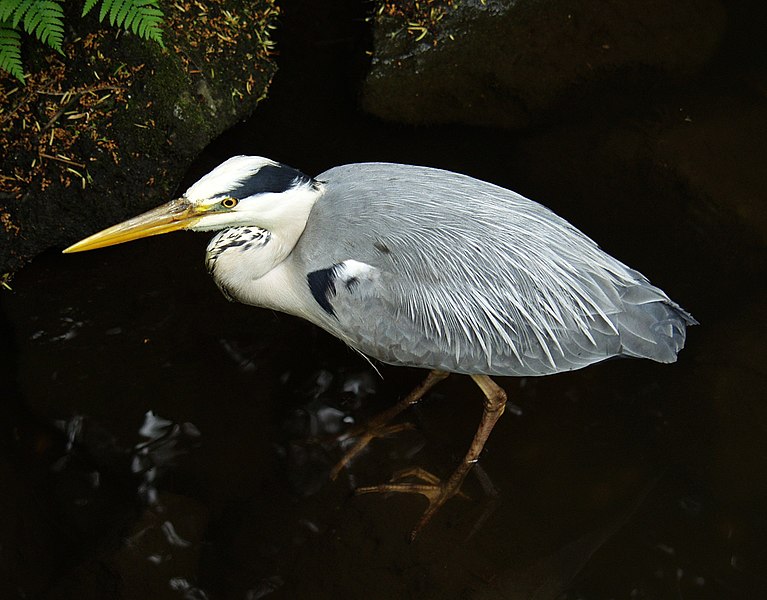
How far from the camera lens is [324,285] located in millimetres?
3523

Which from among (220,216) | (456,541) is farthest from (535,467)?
(220,216)

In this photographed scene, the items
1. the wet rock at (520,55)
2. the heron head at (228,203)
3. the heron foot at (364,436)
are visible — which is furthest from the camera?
the wet rock at (520,55)

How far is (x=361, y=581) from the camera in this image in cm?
377

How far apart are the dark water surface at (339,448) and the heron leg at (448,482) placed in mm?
62

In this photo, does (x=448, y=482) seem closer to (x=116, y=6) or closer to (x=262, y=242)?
(x=262, y=242)

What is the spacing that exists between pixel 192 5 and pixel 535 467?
3172 mm

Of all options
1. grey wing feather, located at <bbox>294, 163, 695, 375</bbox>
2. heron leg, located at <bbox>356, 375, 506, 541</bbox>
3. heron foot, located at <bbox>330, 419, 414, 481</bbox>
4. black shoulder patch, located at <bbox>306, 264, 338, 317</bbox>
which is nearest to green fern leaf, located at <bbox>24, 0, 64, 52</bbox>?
grey wing feather, located at <bbox>294, 163, 695, 375</bbox>

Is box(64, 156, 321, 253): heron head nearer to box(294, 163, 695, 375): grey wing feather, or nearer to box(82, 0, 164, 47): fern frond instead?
box(294, 163, 695, 375): grey wing feather

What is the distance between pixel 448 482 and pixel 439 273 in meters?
1.18

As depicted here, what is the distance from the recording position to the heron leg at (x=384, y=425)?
4148 millimetres

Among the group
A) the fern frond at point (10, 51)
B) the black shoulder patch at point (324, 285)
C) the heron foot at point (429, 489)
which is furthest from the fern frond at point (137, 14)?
the heron foot at point (429, 489)

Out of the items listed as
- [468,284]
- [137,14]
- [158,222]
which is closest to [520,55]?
[468,284]

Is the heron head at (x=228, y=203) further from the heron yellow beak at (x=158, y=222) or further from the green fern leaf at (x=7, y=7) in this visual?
the green fern leaf at (x=7, y=7)

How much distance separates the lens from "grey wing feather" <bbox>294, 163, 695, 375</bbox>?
3.49 metres
